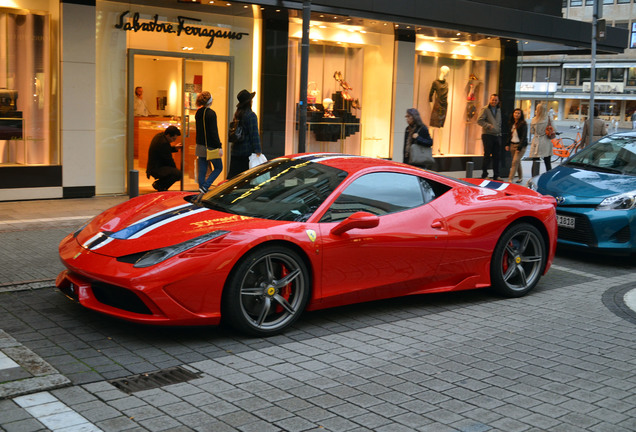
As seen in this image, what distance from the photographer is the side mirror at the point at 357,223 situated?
6.26 meters

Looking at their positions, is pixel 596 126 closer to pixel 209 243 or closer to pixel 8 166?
pixel 8 166

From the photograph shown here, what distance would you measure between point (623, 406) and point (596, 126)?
12896 millimetres

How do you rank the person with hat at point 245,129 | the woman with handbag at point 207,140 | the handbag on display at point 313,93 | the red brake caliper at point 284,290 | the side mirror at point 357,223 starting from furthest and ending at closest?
A: the handbag on display at point 313,93, the woman with handbag at point 207,140, the person with hat at point 245,129, the side mirror at point 357,223, the red brake caliper at point 284,290

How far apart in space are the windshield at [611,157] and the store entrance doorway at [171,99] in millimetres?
7225

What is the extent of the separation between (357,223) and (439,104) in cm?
1415

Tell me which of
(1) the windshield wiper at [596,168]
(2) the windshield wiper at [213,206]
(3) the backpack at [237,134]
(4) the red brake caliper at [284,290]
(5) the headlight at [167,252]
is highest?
(3) the backpack at [237,134]

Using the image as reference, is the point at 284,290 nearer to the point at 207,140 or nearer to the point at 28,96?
the point at 207,140

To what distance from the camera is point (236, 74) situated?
15.4 m

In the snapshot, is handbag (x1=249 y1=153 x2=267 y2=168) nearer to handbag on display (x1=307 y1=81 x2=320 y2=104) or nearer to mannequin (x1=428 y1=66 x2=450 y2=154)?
handbag on display (x1=307 y1=81 x2=320 y2=104)

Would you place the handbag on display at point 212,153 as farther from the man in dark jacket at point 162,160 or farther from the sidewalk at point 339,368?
the sidewalk at point 339,368

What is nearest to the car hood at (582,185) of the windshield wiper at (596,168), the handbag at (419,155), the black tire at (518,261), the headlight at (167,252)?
the windshield wiper at (596,168)

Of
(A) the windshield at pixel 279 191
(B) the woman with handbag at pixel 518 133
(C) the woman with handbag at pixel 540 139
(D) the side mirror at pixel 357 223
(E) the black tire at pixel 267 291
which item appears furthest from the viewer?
(C) the woman with handbag at pixel 540 139

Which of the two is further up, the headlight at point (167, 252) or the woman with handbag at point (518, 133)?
the woman with handbag at point (518, 133)

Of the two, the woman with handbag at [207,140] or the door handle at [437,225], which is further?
the woman with handbag at [207,140]
